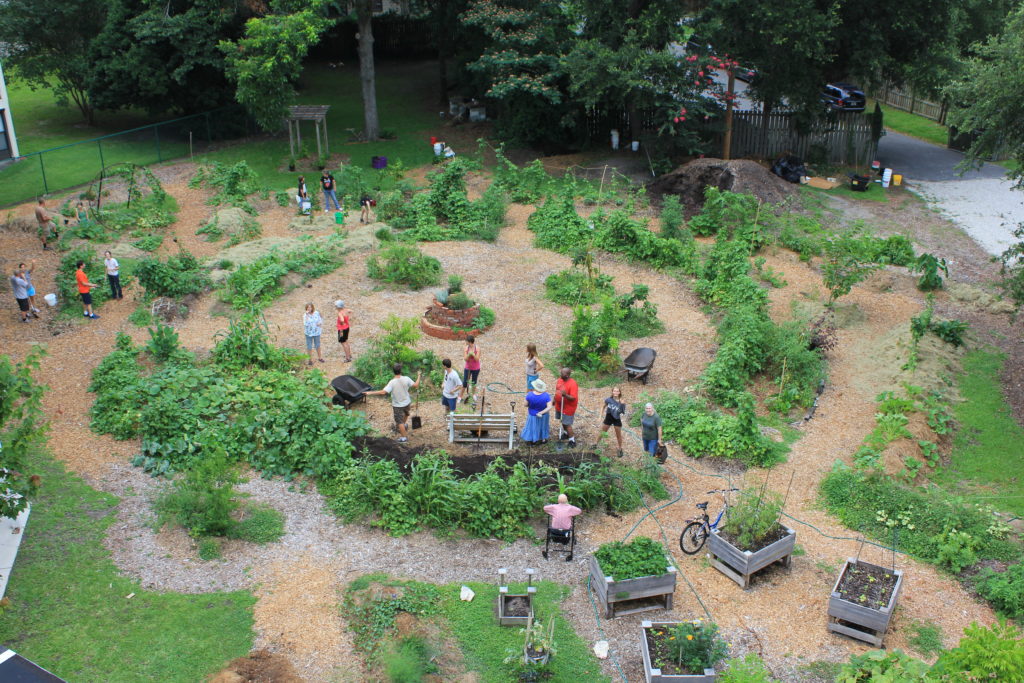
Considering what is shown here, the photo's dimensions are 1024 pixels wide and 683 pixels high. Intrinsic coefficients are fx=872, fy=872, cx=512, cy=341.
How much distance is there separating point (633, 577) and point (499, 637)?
1.69 m

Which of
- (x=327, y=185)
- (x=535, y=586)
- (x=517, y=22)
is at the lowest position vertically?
(x=535, y=586)

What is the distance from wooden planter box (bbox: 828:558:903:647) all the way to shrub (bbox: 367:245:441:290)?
11530mm

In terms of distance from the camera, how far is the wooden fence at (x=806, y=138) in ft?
93.2

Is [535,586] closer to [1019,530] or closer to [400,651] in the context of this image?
[400,651]

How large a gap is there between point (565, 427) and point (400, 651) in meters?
5.02

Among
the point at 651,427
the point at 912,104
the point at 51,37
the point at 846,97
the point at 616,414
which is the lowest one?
the point at 651,427

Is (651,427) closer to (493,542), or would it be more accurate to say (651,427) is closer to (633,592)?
(493,542)

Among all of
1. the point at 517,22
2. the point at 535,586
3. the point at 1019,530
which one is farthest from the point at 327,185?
the point at 1019,530

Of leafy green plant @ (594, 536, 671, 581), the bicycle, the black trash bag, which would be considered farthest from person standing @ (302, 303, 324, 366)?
the black trash bag

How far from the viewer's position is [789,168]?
2714 cm

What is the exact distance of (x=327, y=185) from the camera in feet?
77.3

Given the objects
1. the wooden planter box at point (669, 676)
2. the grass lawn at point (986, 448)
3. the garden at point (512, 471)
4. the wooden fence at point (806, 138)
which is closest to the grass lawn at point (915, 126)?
the wooden fence at point (806, 138)

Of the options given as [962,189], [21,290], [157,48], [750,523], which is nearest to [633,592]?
[750,523]

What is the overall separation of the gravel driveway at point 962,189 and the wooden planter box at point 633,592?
1612cm
